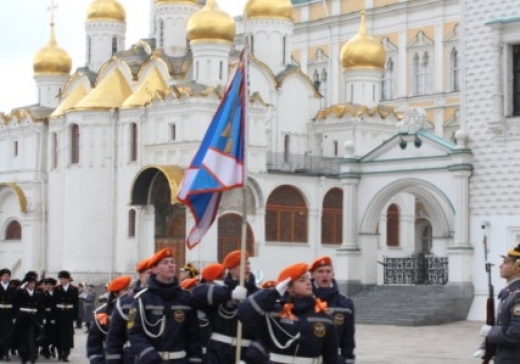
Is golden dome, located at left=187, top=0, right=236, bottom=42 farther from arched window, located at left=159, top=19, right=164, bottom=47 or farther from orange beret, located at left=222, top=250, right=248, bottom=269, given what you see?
orange beret, located at left=222, top=250, right=248, bottom=269

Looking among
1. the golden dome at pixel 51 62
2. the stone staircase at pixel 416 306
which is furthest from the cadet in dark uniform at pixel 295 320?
the golden dome at pixel 51 62

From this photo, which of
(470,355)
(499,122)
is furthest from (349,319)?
(499,122)

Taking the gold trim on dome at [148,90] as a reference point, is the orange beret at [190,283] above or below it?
below

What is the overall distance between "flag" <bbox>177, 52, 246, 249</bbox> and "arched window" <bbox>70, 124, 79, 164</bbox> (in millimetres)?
35593

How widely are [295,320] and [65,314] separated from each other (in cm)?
1346

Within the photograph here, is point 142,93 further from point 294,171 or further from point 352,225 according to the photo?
point 352,225

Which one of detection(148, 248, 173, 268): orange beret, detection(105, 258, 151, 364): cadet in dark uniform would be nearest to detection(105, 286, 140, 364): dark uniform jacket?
detection(105, 258, 151, 364): cadet in dark uniform

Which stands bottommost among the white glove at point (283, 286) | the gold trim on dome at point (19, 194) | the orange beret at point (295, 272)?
the white glove at point (283, 286)

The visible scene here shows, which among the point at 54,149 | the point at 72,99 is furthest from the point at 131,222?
the point at 72,99

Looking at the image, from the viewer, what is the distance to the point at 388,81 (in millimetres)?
60094

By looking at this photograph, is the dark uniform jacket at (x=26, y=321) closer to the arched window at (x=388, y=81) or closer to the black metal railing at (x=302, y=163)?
the black metal railing at (x=302, y=163)

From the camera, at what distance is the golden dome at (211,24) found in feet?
144

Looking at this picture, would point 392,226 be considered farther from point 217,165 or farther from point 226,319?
point 226,319

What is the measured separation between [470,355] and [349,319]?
1197 centimetres
